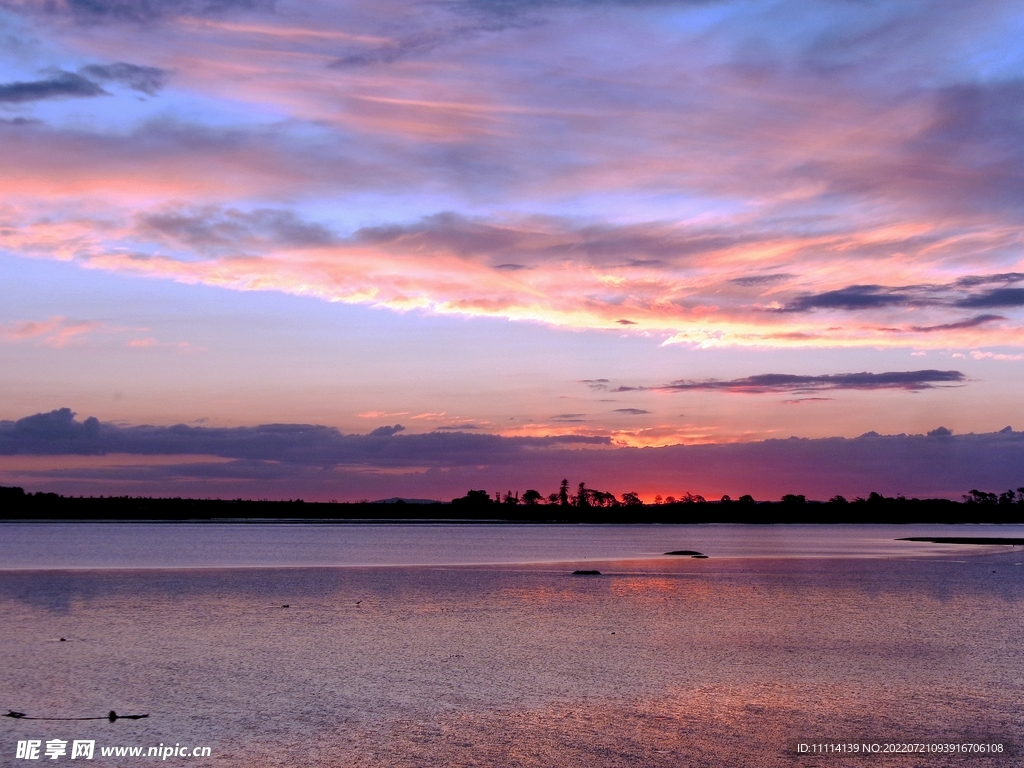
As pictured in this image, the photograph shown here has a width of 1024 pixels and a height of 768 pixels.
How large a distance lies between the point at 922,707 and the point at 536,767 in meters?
6.81

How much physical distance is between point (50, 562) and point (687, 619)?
1558 inches

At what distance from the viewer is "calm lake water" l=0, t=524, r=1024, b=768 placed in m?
12.9

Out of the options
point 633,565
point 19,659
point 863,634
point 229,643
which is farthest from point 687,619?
point 633,565

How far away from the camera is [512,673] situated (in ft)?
57.9

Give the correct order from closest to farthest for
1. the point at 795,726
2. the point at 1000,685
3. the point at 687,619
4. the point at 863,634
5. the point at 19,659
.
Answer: the point at 795,726 < the point at 1000,685 < the point at 19,659 < the point at 863,634 < the point at 687,619

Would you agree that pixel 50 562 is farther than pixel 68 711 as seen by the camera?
Yes

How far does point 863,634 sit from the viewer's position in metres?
23.1

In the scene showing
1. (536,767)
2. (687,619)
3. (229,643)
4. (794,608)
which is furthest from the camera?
(794,608)

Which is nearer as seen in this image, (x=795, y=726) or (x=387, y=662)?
(x=795, y=726)

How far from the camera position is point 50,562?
172 ft

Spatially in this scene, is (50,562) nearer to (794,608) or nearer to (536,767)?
(794,608)

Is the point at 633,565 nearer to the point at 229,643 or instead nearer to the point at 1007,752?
the point at 229,643

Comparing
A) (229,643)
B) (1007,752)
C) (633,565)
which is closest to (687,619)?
(229,643)

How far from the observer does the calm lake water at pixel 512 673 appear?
1288cm
